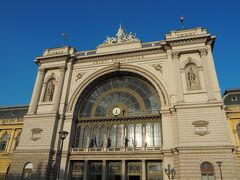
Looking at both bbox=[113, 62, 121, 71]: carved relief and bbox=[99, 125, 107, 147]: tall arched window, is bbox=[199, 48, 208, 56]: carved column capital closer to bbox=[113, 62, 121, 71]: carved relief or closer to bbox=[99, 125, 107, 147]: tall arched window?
bbox=[113, 62, 121, 71]: carved relief

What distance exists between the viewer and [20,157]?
107 ft

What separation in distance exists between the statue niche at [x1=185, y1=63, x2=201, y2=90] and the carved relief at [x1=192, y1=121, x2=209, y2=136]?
5825 mm

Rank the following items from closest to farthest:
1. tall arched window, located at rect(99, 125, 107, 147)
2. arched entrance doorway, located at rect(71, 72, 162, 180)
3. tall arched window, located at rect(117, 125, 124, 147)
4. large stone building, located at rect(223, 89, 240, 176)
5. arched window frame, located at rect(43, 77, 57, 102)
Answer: arched entrance doorway, located at rect(71, 72, 162, 180), tall arched window, located at rect(117, 125, 124, 147), tall arched window, located at rect(99, 125, 107, 147), large stone building, located at rect(223, 89, 240, 176), arched window frame, located at rect(43, 77, 57, 102)

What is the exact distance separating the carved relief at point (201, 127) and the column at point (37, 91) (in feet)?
84.0

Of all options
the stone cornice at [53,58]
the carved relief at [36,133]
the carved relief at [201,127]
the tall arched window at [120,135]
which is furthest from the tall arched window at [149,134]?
the stone cornice at [53,58]

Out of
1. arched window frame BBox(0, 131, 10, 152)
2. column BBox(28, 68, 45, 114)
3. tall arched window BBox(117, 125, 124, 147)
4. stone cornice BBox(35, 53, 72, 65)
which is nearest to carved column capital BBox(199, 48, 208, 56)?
tall arched window BBox(117, 125, 124, 147)

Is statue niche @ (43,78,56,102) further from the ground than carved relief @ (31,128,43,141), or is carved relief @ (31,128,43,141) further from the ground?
statue niche @ (43,78,56,102)

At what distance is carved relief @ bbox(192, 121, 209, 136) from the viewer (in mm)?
26784

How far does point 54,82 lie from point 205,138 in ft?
87.6

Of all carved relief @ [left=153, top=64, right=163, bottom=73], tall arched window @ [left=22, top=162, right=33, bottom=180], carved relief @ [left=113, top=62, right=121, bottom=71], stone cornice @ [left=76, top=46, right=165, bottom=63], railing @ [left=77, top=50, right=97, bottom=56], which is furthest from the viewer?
railing @ [left=77, top=50, right=97, bottom=56]

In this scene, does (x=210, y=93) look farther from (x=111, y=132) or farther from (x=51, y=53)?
(x=51, y=53)

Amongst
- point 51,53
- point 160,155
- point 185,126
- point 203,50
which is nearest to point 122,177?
point 160,155

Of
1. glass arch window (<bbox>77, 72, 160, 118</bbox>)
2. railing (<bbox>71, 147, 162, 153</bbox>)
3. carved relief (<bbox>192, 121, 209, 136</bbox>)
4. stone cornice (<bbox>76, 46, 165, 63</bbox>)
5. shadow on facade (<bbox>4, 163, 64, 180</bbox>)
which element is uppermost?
stone cornice (<bbox>76, 46, 165, 63</bbox>)

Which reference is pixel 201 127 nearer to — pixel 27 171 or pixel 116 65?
pixel 116 65
